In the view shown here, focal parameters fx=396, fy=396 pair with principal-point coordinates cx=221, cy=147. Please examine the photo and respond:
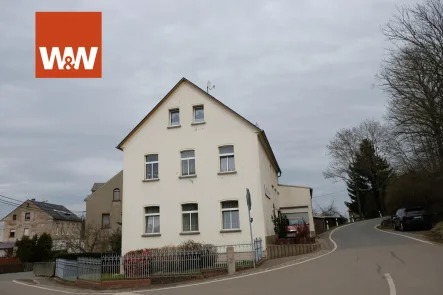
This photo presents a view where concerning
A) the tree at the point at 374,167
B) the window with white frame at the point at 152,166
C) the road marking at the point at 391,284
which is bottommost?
the road marking at the point at 391,284

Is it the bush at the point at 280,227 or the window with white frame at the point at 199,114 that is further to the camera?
the window with white frame at the point at 199,114

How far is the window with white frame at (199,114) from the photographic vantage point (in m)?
24.0

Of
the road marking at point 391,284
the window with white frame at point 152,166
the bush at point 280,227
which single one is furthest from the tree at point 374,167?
the road marking at point 391,284

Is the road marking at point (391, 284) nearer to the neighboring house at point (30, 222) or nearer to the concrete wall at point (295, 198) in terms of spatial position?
the concrete wall at point (295, 198)

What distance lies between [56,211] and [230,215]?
5922 cm

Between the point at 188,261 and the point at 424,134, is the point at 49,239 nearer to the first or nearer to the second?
the point at 188,261

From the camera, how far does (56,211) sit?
237ft

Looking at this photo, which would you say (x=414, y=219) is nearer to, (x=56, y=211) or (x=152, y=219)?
(x=152, y=219)

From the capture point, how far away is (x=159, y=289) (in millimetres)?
14266

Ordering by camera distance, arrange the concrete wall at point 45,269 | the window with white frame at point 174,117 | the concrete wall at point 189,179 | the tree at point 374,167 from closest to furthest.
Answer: the concrete wall at point 189,179 → the concrete wall at point 45,269 → the window with white frame at point 174,117 → the tree at point 374,167

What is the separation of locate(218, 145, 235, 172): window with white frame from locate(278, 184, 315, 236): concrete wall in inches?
461

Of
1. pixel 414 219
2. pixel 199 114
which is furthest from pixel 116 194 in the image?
pixel 414 219

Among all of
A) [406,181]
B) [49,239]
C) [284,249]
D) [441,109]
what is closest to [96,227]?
[49,239]

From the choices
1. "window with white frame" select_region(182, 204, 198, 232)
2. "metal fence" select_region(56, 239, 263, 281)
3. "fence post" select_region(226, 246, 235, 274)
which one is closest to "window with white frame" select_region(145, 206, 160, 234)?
"window with white frame" select_region(182, 204, 198, 232)
